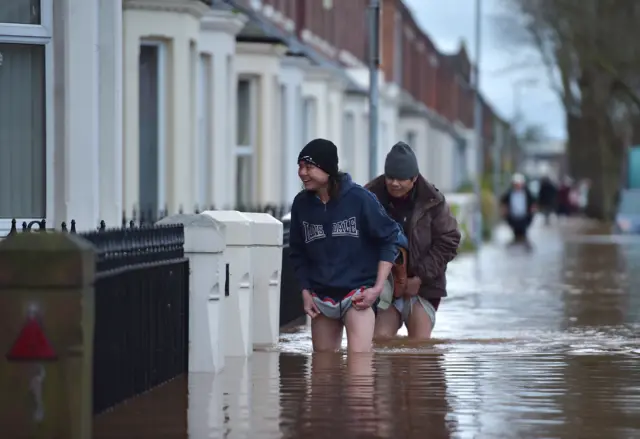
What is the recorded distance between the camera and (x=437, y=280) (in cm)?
1243

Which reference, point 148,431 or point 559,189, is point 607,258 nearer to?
point 148,431

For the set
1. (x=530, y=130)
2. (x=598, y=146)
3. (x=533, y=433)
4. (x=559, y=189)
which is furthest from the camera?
(x=530, y=130)

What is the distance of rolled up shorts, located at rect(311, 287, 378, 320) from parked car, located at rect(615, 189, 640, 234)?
39515mm

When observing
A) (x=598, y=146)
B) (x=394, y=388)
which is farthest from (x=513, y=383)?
(x=598, y=146)

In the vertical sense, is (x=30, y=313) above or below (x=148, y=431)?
above

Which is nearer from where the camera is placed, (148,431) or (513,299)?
(148,431)

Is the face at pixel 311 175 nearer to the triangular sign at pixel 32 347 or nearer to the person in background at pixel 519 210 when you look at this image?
the triangular sign at pixel 32 347

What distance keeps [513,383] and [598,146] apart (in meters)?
63.1

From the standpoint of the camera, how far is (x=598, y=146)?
72875 millimetres

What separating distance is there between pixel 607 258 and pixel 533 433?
2646cm

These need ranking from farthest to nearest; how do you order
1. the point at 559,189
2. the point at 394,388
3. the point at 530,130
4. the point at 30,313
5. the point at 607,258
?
the point at 530,130 < the point at 559,189 < the point at 607,258 < the point at 394,388 < the point at 30,313

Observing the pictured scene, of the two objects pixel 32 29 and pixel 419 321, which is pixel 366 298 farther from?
pixel 32 29

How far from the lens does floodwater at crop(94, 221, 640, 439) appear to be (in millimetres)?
8781

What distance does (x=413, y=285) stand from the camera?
12.3m
